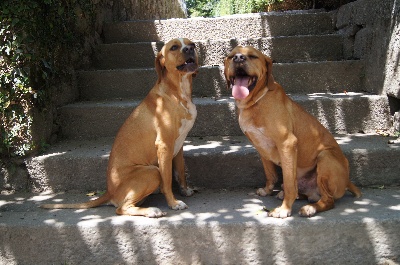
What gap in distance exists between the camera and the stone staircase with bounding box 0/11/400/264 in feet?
10.3

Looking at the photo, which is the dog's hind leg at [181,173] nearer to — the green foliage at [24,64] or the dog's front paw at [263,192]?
the dog's front paw at [263,192]

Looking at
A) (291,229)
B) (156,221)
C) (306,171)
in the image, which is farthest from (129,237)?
(306,171)

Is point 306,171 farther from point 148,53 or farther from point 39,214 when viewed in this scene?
point 148,53

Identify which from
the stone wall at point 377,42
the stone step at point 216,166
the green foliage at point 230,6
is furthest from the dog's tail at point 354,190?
the green foliage at point 230,6

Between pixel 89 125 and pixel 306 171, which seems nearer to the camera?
pixel 306 171

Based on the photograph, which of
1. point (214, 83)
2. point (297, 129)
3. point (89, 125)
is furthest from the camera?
point (214, 83)

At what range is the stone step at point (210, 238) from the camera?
3.09 metres

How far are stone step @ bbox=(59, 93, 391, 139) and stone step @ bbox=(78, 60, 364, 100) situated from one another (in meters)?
0.37

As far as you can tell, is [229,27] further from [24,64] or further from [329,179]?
[329,179]

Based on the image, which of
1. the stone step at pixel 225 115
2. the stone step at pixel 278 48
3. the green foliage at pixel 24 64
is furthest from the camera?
the stone step at pixel 278 48

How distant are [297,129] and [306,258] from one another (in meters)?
1.02

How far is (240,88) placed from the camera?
3.25 meters

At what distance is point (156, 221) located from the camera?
3229 mm

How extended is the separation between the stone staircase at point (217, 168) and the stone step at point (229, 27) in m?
0.02
